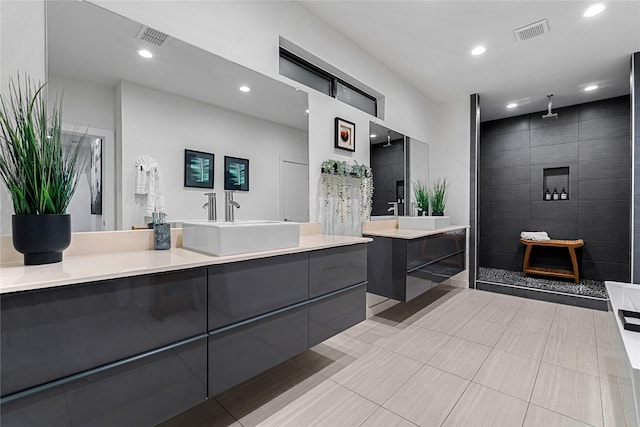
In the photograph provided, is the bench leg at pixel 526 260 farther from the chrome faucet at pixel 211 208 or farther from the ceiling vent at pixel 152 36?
the ceiling vent at pixel 152 36

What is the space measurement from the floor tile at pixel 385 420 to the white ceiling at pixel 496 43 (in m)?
2.87

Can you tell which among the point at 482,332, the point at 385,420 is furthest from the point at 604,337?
the point at 385,420

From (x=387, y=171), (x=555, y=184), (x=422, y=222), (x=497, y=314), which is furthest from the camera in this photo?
(x=555, y=184)

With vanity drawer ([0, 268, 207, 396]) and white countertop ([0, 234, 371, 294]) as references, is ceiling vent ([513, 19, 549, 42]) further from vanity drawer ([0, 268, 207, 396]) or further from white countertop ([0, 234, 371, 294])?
vanity drawer ([0, 268, 207, 396])

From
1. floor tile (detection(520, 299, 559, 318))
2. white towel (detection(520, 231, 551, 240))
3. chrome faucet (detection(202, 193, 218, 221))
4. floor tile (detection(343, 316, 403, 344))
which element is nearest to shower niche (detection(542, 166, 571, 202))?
white towel (detection(520, 231, 551, 240))

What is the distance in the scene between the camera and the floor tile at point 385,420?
152cm

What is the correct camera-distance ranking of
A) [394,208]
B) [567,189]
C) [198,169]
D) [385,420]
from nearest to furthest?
1. [385,420]
2. [198,169]
3. [394,208]
4. [567,189]

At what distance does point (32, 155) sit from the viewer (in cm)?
115

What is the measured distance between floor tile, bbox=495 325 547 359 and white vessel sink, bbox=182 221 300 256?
2000 mm

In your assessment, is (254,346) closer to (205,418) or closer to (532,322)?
(205,418)

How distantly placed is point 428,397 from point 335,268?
3.06 feet

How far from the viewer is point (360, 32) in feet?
8.95

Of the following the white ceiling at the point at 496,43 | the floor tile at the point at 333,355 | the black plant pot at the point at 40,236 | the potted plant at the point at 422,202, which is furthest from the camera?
the potted plant at the point at 422,202

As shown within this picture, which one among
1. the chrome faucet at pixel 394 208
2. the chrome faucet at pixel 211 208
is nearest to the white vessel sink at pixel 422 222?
the chrome faucet at pixel 394 208
